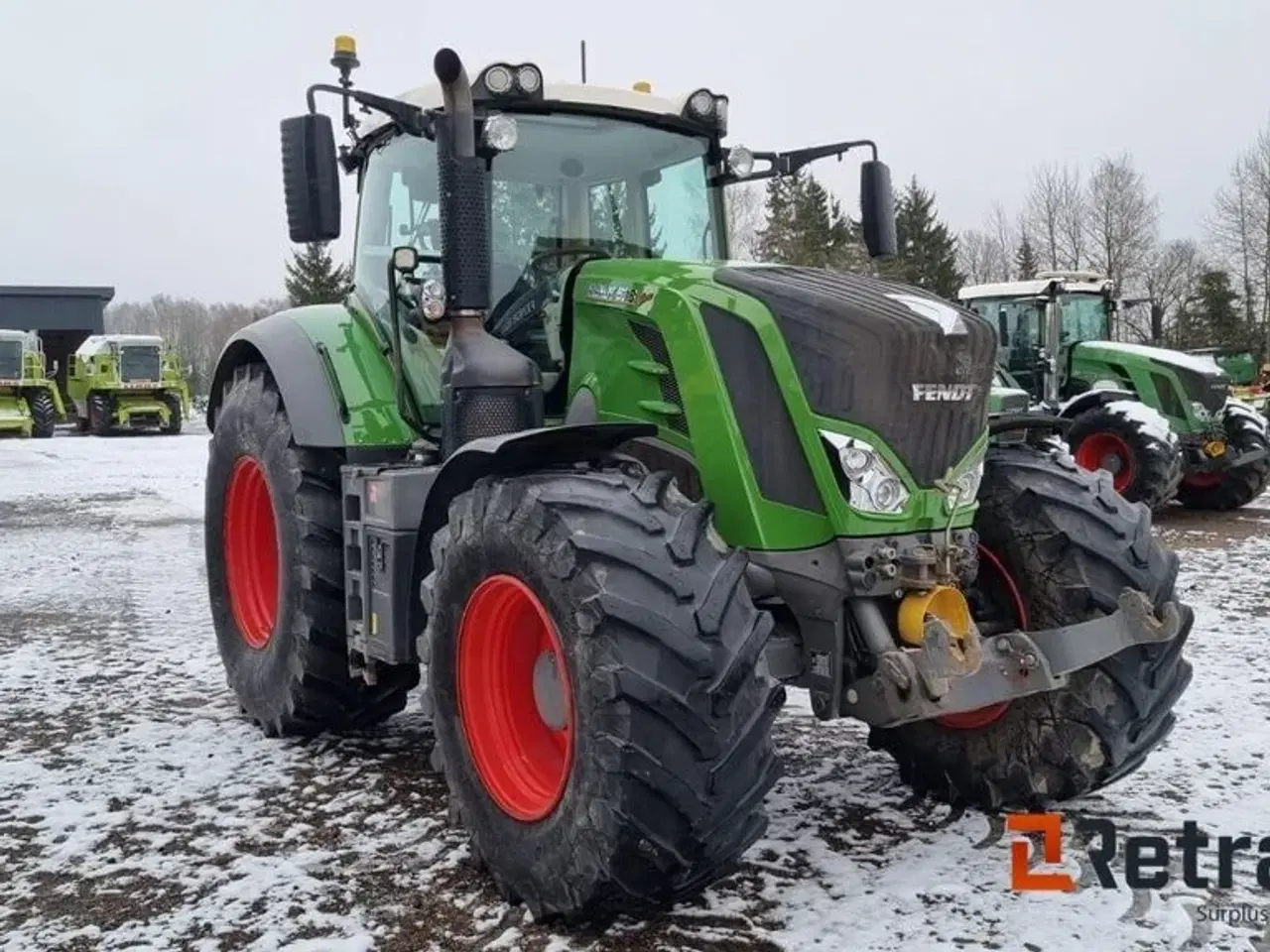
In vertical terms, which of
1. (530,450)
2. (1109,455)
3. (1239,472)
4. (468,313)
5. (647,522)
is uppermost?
(468,313)

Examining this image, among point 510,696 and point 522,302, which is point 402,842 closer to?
point 510,696

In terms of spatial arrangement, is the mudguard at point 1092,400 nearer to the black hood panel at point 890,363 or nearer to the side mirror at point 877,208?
the side mirror at point 877,208

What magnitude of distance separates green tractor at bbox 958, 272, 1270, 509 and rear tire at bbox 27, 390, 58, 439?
24.1 m

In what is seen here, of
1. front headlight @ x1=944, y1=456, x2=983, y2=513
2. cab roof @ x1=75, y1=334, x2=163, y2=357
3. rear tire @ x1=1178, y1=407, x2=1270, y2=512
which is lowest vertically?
rear tire @ x1=1178, y1=407, x2=1270, y2=512

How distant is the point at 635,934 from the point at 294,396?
2589 millimetres

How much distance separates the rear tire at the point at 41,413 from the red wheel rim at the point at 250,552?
27.5m

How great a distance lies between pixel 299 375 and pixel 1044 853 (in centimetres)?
323

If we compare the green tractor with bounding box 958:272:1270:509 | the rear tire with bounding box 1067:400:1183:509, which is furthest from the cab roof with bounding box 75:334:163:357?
the rear tire with bounding box 1067:400:1183:509

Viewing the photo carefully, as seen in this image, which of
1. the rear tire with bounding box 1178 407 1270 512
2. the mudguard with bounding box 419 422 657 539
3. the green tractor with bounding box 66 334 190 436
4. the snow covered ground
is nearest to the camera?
the snow covered ground

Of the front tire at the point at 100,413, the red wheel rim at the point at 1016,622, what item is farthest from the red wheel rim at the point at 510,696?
the front tire at the point at 100,413

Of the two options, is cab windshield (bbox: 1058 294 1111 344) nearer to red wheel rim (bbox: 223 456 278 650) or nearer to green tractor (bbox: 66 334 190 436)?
red wheel rim (bbox: 223 456 278 650)

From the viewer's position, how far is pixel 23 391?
97.9ft

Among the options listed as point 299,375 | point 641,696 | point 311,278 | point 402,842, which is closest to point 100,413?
point 311,278

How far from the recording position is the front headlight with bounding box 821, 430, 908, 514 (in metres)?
3.33
